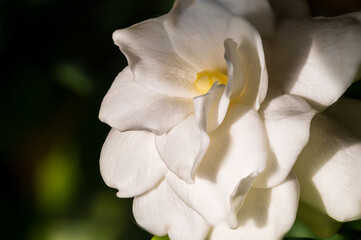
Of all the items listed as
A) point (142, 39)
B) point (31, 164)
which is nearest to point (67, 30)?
point (31, 164)

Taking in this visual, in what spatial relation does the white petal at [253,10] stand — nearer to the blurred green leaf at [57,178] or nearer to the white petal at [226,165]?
the white petal at [226,165]

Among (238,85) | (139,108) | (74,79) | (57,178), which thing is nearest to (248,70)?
(238,85)

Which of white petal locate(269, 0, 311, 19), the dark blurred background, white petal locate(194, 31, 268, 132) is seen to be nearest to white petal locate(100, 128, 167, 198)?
white petal locate(194, 31, 268, 132)

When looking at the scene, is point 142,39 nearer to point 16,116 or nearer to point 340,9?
point 340,9

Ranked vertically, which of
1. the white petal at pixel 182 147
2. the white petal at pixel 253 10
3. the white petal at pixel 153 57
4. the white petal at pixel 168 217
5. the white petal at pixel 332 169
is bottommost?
the white petal at pixel 168 217

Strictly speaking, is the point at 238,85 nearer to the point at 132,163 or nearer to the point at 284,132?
the point at 284,132

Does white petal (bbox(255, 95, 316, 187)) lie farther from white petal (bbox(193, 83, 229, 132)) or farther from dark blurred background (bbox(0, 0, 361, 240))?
dark blurred background (bbox(0, 0, 361, 240))

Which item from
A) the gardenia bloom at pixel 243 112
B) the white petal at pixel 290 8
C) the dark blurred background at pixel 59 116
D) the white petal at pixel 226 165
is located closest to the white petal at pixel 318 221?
the gardenia bloom at pixel 243 112
